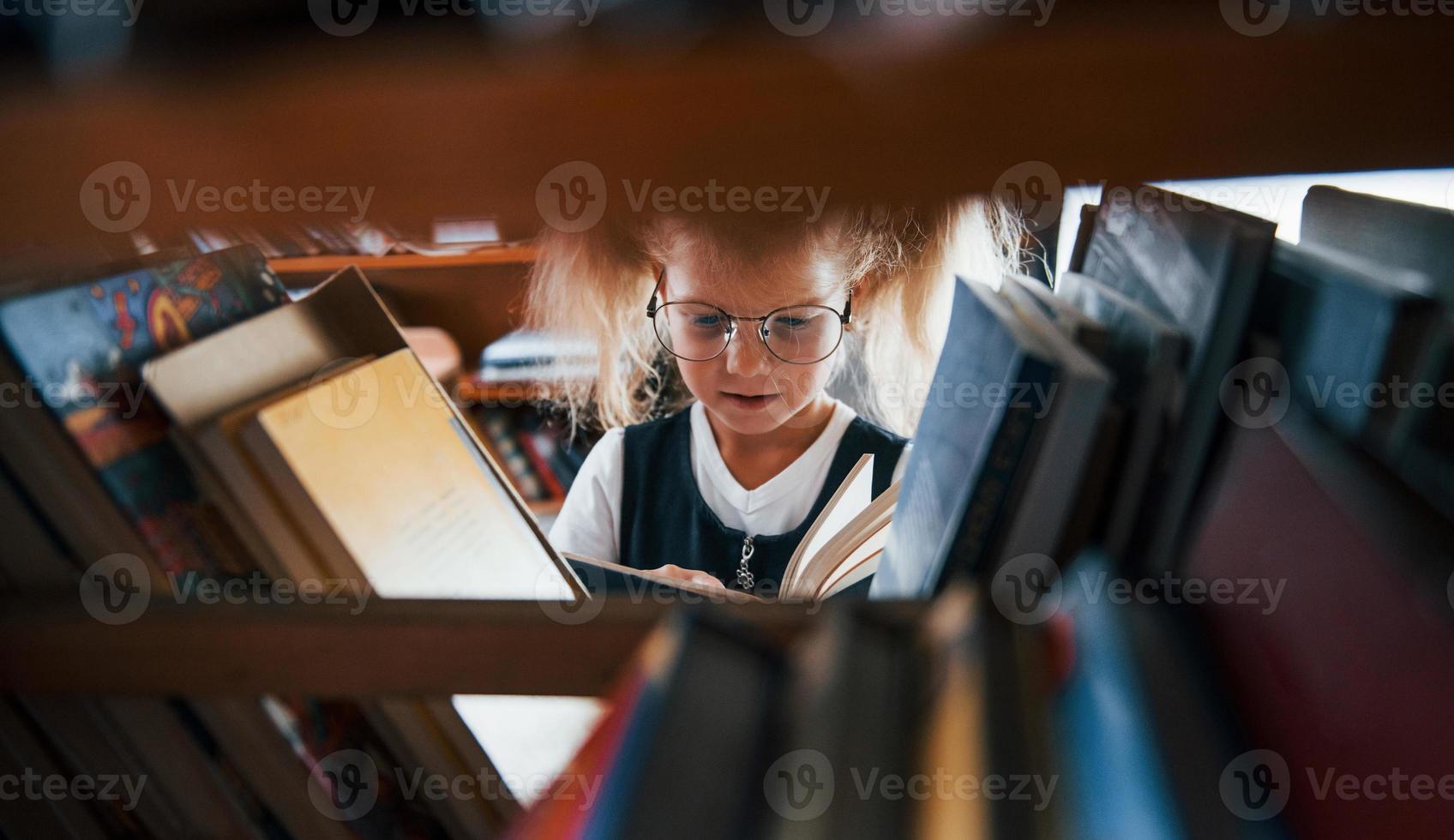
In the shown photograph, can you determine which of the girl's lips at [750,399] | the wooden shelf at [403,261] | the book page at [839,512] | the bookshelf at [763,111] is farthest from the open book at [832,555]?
the bookshelf at [763,111]

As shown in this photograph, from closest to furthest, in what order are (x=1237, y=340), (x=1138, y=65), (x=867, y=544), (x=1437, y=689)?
(x=1138, y=65) → (x=1437, y=689) → (x=1237, y=340) → (x=867, y=544)

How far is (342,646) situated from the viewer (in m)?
0.54

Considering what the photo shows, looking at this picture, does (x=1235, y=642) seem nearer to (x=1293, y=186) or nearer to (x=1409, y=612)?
(x=1409, y=612)

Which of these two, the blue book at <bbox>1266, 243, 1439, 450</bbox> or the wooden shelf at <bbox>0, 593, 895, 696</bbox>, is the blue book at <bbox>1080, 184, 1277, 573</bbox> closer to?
the blue book at <bbox>1266, 243, 1439, 450</bbox>

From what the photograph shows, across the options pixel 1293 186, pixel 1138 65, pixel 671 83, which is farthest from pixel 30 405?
pixel 1293 186

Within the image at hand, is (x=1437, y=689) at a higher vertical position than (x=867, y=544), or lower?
higher

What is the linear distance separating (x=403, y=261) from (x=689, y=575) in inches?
33.2

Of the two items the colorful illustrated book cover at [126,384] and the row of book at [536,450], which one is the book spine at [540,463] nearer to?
the row of book at [536,450]

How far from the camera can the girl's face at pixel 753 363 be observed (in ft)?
2.37

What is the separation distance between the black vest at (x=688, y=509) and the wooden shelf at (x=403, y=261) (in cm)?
24

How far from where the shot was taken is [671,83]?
0.21m

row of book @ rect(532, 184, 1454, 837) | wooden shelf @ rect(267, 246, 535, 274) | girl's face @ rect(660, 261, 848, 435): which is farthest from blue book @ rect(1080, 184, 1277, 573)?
wooden shelf @ rect(267, 246, 535, 274)

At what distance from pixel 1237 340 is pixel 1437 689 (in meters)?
0.22

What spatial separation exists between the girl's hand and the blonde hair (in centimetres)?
16
